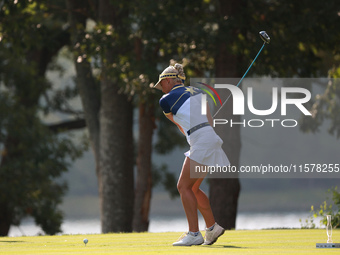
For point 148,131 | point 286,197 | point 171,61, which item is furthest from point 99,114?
point 286,197

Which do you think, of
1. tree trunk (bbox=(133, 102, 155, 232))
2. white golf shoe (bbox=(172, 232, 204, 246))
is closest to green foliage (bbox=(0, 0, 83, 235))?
tree trunk (bbox=(133, 102, 155, 232))

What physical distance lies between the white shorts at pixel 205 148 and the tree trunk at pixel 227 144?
27.4 ft

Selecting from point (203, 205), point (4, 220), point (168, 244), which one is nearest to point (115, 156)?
point (4, 220)

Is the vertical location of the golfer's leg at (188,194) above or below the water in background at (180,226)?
above

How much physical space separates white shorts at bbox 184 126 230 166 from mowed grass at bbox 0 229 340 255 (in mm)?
1056

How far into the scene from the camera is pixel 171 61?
18.5m

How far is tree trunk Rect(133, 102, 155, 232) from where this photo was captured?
21844 mm

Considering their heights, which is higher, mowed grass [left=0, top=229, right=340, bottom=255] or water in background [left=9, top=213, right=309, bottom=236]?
mowed grass [left=0, top=229, right=340, bottom=255]

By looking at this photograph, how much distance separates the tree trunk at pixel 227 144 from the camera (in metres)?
18.7

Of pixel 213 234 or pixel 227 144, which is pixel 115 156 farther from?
pixel 213 234

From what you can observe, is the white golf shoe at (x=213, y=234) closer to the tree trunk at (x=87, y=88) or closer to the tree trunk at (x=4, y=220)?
the tree trunk at (x=87, y=88)

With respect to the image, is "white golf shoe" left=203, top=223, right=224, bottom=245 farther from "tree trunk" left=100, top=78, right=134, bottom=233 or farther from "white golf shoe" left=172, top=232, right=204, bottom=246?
"tree trunk" left=100, top=78, right=134, bottom=233

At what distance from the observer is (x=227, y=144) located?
735 inches

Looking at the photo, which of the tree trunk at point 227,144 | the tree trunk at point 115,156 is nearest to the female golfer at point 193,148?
the tree trunk at point 227,144
